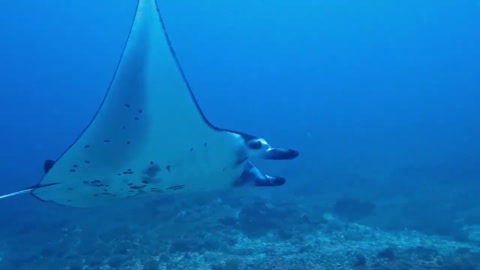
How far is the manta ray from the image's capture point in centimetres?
274

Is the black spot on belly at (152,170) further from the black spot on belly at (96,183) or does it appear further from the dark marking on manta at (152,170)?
the black spot on belly at (96,183)

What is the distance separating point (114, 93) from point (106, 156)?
61 cm

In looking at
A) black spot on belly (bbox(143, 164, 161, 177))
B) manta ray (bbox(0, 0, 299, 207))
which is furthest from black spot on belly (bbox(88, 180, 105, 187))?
black spot on belly (bbox(143, 164, 161, 177))

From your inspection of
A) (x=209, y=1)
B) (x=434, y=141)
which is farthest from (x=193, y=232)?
(x=209, y=1)

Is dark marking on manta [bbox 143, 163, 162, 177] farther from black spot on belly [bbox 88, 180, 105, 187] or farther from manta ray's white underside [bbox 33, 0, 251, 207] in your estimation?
black spot on belly [bbox 88, 180, 105, 187]

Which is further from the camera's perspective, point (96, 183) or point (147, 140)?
point (96, 183)

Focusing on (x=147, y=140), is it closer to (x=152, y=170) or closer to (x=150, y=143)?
(x=150, y=143)

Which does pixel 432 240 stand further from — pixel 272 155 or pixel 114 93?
pixel 114 93

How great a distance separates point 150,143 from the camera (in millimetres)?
3109

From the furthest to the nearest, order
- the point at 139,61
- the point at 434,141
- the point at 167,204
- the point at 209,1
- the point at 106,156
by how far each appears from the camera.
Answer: the point at 209,1 < the point at 434,141 < the point at 167,204 < the point at 106,156 < the point at 139,61

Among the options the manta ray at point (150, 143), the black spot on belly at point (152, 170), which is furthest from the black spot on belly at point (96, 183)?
the black spot on belly at point (152, 170)

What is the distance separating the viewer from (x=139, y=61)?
9.00ft

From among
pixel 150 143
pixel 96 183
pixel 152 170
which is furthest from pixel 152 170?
pixel 96 183

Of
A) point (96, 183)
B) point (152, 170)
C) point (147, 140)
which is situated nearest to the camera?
point (147, 140)
